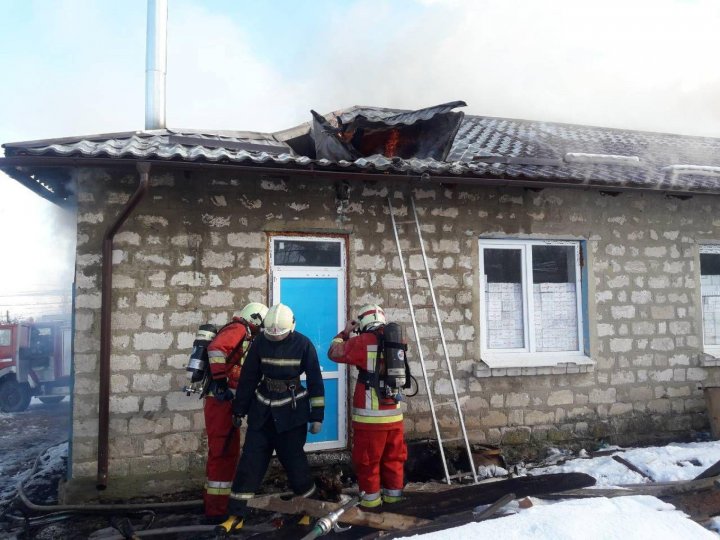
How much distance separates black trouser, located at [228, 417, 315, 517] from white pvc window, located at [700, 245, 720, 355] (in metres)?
5.60

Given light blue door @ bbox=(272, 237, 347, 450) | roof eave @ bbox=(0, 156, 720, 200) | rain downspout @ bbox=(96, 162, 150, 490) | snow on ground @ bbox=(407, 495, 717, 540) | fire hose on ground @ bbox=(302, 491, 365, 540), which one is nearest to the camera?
snow on ground @ bbox=(407, 495, 717, 540)

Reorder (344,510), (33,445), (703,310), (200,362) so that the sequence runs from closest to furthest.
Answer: (344,510), (200,362), (703,310), (33,445)

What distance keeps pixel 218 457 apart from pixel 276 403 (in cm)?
76

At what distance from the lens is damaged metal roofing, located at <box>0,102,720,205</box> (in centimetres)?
500

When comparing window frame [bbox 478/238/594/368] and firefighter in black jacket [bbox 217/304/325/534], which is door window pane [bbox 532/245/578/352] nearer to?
window frame [bbox 478/238/594/368]

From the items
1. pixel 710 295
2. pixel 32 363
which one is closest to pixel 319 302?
pixel 710 295

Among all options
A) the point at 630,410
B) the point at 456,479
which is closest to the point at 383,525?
the point at 456,479

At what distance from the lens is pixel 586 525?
355cm

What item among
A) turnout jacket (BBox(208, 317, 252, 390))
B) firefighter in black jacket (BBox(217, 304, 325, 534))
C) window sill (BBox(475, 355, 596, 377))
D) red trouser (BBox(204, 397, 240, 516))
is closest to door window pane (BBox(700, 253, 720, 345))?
window sill (BBox(475, 355, 596, 377))

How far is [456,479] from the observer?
5.39 metres

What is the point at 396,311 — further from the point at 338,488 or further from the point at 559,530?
the point at 559,530

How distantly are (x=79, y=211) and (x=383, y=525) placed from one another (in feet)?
13.0

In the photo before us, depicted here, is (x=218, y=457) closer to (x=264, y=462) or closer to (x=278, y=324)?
(x=264, y=462)

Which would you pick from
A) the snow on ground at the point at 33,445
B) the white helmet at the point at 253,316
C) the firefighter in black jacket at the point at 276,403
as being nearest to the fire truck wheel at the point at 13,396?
the snow on ground at the point at 33,445
